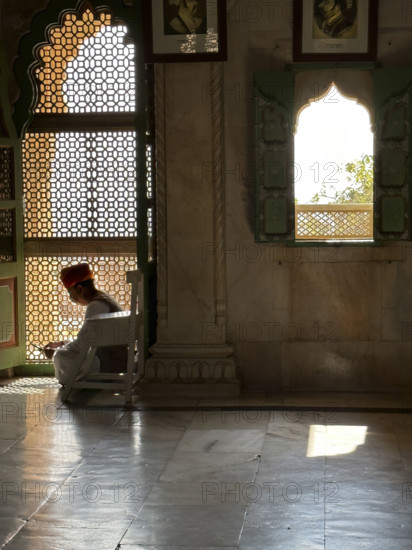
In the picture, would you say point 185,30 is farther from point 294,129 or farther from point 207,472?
point 207,472

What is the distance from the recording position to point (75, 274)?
7160mm

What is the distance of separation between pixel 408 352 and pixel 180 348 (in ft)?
5.47

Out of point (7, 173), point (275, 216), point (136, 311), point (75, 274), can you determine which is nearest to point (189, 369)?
point (136, 311)

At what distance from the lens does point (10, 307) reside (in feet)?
24.8

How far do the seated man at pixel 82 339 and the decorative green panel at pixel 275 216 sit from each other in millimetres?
1351

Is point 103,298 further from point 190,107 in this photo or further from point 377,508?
point 377,508

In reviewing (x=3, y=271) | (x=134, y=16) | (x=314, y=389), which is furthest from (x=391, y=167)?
(x=3, y=271)

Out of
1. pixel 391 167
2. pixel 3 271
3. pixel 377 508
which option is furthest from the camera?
pixel 3 271

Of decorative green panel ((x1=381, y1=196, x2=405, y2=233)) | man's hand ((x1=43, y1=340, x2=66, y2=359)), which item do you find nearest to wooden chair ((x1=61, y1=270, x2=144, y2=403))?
man's hand ((x1=43, y1=340, x2=66, y2=359))

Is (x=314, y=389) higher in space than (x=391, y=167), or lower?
lower

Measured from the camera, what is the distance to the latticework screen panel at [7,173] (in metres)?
7.55

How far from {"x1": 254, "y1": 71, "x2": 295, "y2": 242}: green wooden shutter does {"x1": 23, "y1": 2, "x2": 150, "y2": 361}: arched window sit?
4.14 ft

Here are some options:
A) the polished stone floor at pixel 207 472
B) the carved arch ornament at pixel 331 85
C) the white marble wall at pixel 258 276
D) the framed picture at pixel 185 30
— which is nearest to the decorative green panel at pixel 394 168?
the carved arch ornament at pixel 331 85

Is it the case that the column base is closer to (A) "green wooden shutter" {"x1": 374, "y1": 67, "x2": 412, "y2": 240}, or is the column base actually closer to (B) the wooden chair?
(B) the wooden chair
